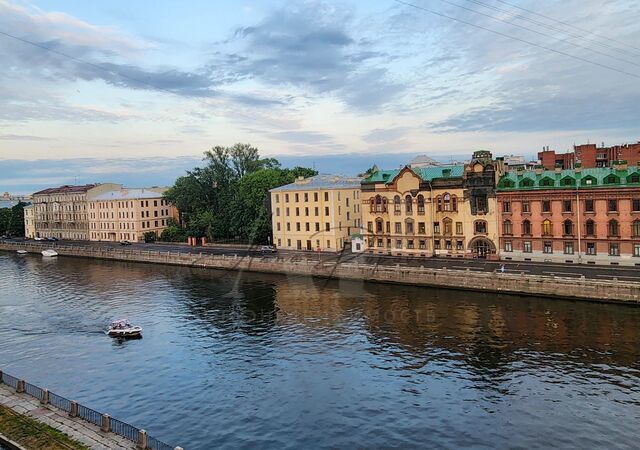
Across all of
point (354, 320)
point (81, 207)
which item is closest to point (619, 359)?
point (354, 320)

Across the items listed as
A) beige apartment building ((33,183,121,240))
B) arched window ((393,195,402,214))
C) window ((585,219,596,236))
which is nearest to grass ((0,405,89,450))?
window ((585,219,596,236))

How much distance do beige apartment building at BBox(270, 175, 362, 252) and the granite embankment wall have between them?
11.7m

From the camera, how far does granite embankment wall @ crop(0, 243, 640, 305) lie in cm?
5522

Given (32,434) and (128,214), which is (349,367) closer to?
(32,434)

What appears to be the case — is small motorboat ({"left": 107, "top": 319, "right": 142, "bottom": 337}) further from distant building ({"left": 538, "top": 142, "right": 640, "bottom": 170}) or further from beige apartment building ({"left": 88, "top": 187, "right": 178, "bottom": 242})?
beige apartment building ({"left": 88, "top": 187, "right": 178, "bottom": 242})

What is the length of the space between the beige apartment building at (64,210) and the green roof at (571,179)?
119860 mm

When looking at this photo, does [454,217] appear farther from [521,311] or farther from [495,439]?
[495,439]

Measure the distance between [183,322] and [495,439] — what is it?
122 feet

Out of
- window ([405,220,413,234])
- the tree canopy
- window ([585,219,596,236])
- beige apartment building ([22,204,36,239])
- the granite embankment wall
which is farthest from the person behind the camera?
beige apartment building ([22,204,36,239])

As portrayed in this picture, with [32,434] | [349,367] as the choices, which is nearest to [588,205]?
[349,367]

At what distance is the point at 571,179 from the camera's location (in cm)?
6900

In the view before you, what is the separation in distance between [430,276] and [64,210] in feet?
422

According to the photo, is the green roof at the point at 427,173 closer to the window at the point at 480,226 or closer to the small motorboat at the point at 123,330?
the window at the point at 480,226

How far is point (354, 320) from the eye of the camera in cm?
5488
